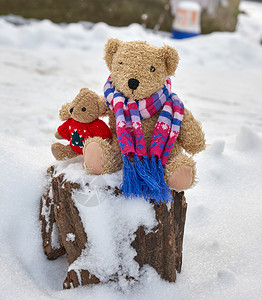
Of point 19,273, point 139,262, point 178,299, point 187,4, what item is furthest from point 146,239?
point 187,4

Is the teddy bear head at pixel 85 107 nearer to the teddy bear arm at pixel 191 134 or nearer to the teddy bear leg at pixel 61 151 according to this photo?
the teddy bear leg at pixel 61 151

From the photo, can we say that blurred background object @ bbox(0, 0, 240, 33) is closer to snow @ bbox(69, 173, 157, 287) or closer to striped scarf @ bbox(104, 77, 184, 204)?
striped scarf @ bbox(104, 77, 184, 204)

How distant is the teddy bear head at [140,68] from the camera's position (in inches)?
36.3

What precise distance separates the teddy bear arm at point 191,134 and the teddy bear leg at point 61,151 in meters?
0.32

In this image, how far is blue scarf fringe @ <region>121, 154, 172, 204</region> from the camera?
0.88m

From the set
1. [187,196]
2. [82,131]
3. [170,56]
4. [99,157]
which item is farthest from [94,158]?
[187,196]

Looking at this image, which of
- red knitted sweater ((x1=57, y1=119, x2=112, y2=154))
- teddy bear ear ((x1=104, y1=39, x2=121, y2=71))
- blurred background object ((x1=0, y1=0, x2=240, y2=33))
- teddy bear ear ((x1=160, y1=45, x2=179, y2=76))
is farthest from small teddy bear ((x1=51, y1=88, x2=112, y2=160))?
blurred background object ((x1=0, y1=0, x2=240, y2=33))

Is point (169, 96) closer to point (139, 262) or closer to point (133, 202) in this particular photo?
point (133, 202)

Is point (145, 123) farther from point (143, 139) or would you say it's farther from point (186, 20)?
point (186, 20)

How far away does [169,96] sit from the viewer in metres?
0.99

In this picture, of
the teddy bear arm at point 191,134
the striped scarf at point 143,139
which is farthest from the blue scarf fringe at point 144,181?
the teddy bear arm at point 191,134

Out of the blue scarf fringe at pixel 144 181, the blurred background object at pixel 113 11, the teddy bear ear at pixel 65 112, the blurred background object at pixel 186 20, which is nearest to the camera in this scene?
the blue scarf fringe at pixel 144 181

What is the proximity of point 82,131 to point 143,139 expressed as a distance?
0.60ft

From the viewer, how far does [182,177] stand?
2.93 ft
